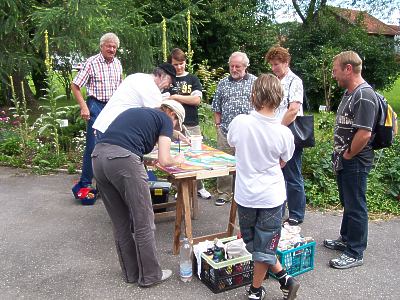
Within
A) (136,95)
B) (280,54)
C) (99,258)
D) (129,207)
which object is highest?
(280,54)

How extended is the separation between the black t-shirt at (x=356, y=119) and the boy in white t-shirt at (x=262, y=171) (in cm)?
76

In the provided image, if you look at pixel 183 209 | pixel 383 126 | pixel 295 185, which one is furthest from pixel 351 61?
pixel 183 209

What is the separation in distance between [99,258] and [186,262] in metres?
0.87

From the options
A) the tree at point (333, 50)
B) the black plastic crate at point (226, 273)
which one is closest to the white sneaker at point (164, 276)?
the black plastic crate at point (226, 273)

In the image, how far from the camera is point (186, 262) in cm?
348

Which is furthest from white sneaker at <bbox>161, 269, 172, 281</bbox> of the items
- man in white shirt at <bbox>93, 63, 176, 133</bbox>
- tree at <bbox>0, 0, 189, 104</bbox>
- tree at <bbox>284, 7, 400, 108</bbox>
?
tree at <bbox>284, 7, 400, 108</bbox>

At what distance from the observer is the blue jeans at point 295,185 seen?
4395mm

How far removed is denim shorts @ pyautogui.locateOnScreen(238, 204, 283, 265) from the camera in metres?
2.91

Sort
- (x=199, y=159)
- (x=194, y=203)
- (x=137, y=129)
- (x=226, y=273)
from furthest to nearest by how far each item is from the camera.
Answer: (x=194, y=203), (x=199, y=159), (x=226, y=273), (x=137, y=129)

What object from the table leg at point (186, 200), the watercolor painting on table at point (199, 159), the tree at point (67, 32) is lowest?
the table leg at point (186, 200)

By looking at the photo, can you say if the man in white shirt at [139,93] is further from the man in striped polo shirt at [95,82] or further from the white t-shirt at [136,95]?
the man in striped polo shirt at [95,82]

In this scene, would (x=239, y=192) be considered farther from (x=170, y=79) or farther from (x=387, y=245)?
(x=387, y=245)

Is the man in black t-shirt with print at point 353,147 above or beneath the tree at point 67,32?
beneath

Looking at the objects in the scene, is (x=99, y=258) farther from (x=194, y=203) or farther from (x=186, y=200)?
(x=194, y=203)
